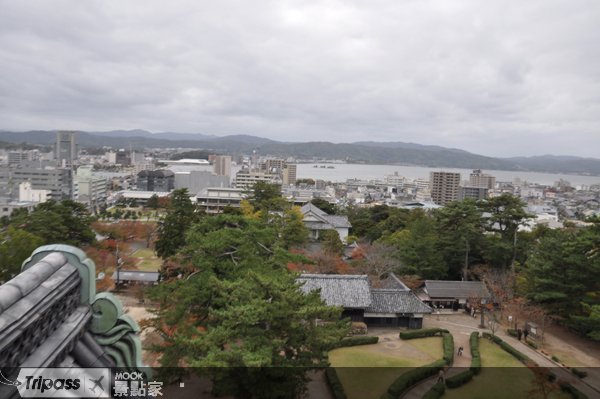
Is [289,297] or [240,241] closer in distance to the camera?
[289,297]

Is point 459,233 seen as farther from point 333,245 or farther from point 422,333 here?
point 422,333

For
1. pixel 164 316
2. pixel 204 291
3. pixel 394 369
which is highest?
pixel 204 291

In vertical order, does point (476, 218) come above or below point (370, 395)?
above

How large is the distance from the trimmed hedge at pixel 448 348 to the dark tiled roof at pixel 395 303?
167 centimetres

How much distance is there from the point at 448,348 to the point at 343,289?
5.21 m

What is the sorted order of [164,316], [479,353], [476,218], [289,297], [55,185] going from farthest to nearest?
[55,185]
[476,218]
[479,353]
[164,316]
[289,297]

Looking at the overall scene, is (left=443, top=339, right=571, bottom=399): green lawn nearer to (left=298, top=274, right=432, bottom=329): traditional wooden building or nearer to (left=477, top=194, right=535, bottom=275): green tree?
(left=298, top=274, right=432, bottom=329): traditional wooden building

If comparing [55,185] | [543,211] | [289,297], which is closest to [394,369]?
[289,297]

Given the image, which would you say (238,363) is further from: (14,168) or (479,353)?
(14,168)

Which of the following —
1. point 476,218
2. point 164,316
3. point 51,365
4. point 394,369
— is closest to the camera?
point 51,365

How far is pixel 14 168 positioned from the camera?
6128 cm

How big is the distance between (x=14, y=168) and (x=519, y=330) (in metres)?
75.2

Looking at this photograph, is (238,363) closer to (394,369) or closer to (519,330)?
(394,369)

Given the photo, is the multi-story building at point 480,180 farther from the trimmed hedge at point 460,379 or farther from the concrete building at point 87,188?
the trimmed hedge at point 460,379
